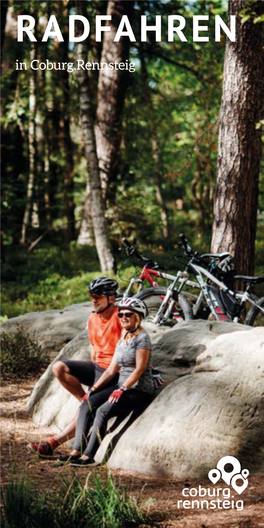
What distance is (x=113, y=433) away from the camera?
7.36m

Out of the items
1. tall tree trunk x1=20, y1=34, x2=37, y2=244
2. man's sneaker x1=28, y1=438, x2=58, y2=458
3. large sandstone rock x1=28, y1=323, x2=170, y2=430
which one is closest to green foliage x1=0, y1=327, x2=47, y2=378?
large sandstone rock x1=28, y1=323, x2=170, y2=430

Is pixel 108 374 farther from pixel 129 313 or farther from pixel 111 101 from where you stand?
pixel 111 101

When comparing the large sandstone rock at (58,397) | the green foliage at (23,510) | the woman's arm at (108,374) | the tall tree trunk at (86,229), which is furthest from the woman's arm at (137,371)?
the tall tree trunk at (86,229)

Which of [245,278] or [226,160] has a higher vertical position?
[226,160]

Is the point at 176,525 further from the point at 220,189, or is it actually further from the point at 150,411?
the point at 220,189

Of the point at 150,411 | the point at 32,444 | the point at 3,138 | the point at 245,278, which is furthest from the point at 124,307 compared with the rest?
the point at 3,138

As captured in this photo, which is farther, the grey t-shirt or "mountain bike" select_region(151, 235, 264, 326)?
"mountain bike" select_region(151, 235, 264, 326)

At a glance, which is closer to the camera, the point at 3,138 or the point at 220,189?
the point at 220,189

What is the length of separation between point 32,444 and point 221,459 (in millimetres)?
1971

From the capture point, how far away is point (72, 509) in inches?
196

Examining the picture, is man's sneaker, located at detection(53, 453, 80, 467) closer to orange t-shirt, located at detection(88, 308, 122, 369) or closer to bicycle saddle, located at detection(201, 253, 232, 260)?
orange t-shirt, located at detection(88, 308, 122, 369)

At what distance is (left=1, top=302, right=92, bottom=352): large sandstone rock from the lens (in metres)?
11.2

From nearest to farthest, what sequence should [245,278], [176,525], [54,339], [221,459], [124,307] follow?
[176,525]
[221,459]
[124,307]
[245,278]
[54,339]

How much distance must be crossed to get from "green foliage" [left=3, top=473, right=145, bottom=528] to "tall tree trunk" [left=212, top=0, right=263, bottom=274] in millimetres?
5645
